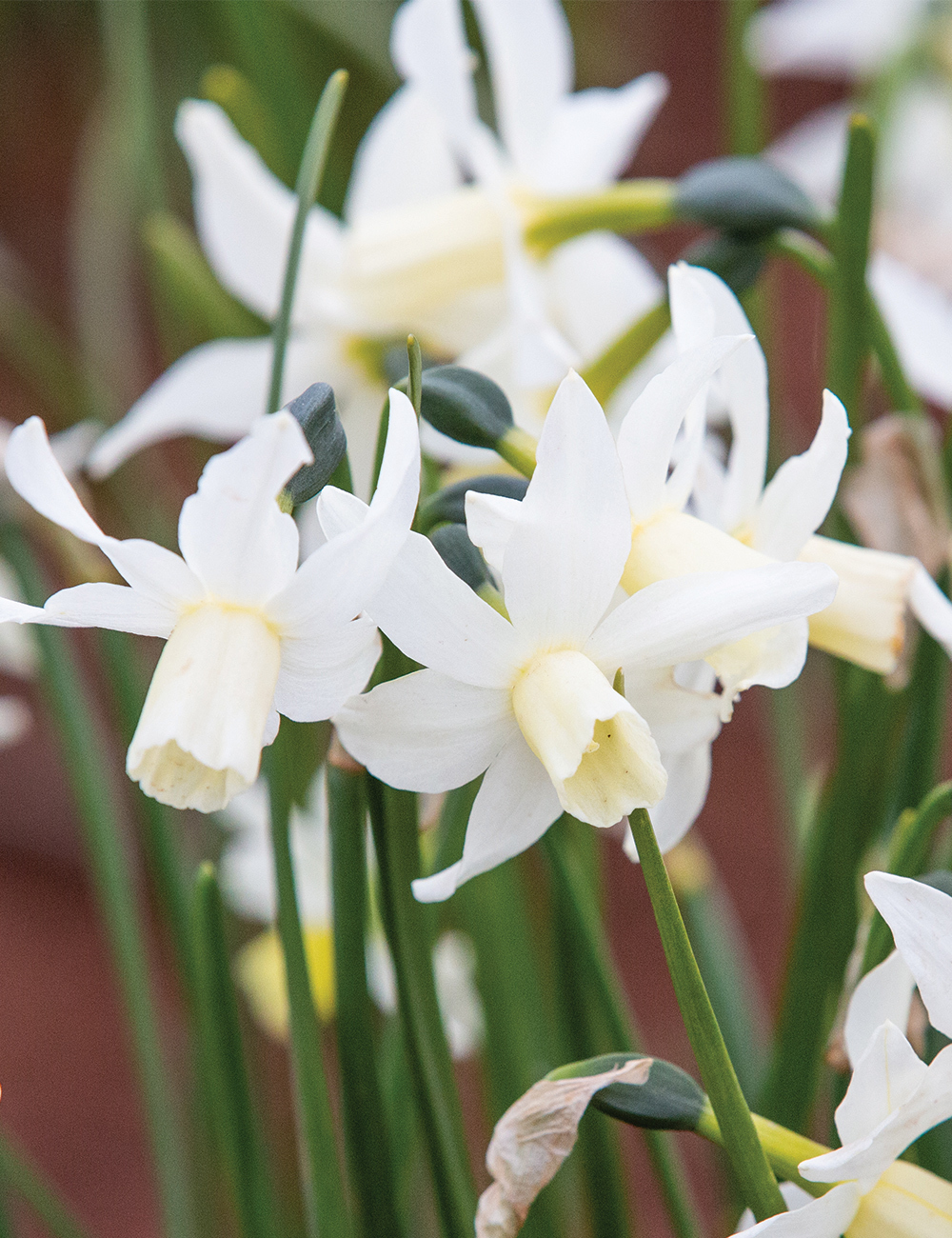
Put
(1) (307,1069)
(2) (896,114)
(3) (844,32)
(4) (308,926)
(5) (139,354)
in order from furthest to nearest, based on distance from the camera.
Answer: (5) (139,354), (3) (844,32), (2) (896,114), (4) (308,926), (1) (307,1069)

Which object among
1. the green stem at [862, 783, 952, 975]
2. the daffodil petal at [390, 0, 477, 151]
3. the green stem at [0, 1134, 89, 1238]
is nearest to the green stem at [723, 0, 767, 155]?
the daffodil petal at [390, 0, 477, 151]

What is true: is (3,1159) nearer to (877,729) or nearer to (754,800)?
(877,729)

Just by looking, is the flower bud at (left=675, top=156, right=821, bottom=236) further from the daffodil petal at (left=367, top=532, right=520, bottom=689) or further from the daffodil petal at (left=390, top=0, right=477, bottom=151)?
the daffodil petal at (left=367, top=532, right=520, bottom=689)

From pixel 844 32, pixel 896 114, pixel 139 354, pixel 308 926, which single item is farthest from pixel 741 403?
pixel 139 354

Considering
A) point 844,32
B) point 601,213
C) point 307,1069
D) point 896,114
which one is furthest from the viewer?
point 844,32

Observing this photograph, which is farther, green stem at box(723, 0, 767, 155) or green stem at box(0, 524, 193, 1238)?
green stem at box(723, 0, 767, 155)

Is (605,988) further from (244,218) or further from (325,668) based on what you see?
(244,218)
